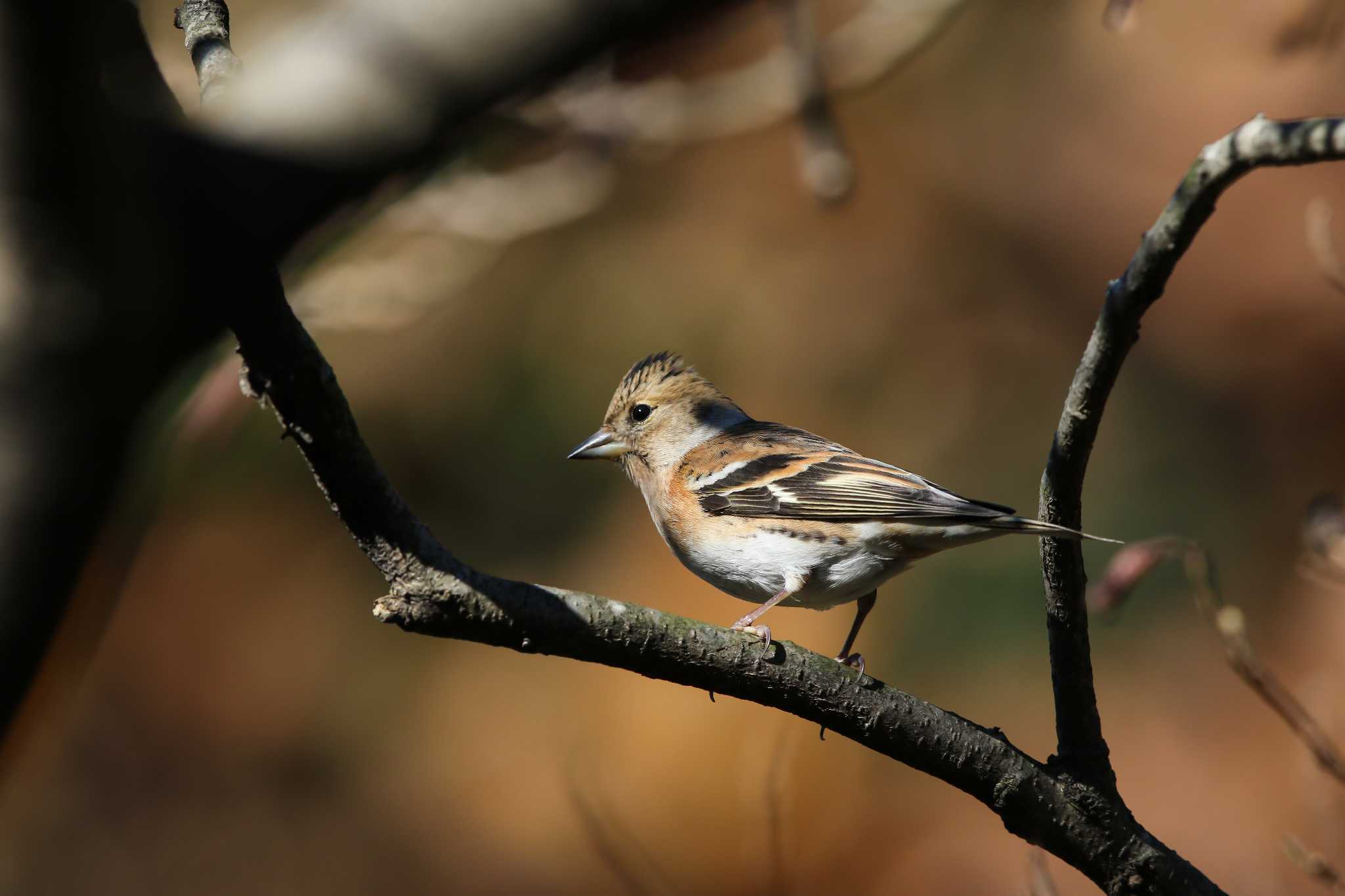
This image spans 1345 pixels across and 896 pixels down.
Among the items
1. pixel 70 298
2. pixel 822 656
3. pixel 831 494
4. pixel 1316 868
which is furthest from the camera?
pixel 831 494

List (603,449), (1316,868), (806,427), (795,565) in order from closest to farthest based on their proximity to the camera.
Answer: (1316,868), (795,565), (603,449), (806,427)

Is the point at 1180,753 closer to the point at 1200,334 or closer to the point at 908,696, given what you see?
the point at 1200,334

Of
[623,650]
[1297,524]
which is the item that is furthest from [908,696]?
[1297,524]

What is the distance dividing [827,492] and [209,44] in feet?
7.99

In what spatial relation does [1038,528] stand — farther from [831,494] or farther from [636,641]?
[831,494]

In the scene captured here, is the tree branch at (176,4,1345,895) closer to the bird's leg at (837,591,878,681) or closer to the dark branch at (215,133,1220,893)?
the dark branch at (215,133,1220,893)

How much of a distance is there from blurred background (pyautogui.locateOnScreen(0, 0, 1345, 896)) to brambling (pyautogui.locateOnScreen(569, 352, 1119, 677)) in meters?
1.64

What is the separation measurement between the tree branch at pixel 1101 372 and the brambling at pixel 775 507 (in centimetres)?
40

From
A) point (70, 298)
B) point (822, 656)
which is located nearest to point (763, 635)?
point (822, 656)

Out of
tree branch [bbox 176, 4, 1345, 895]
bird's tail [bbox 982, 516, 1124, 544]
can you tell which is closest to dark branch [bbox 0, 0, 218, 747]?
tree branch [bbox 176, 4, 1345, 895]

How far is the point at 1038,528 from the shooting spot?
265 centimetres

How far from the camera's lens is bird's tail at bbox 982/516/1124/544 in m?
2.53

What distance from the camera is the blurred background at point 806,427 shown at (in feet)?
21.0

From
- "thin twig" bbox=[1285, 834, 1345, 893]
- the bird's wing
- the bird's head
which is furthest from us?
the bird's head
